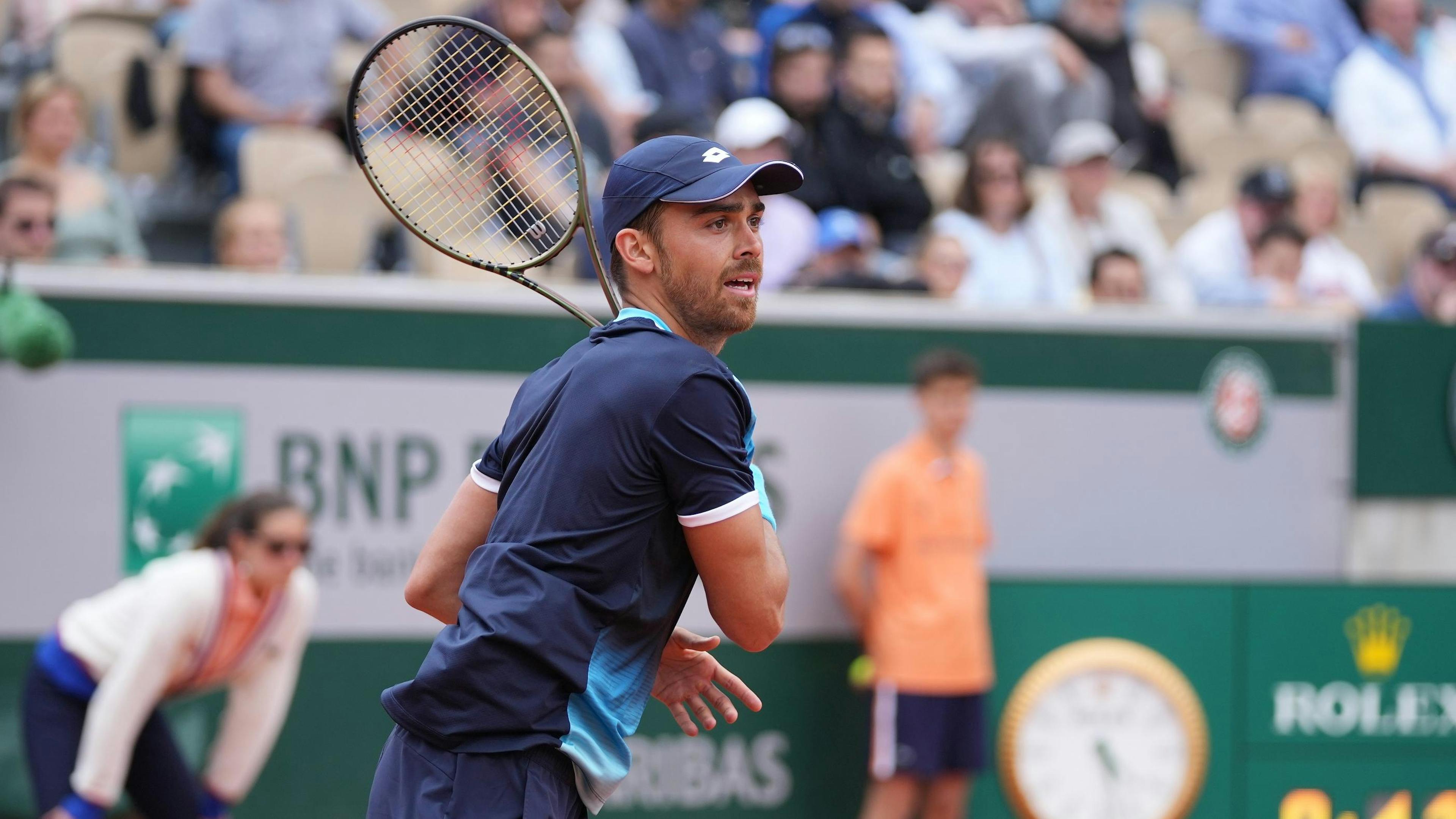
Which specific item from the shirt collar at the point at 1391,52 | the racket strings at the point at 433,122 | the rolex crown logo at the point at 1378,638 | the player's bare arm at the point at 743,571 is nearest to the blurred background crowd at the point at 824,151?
the shirt collar at the point at 1391,52

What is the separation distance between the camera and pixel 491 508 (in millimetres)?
2777

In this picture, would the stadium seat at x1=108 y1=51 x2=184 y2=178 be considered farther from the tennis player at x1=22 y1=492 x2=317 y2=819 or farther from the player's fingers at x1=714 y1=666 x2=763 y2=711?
the player's fingers at x1=714 y1=666 x2=763 y2=711

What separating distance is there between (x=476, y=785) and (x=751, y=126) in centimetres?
474

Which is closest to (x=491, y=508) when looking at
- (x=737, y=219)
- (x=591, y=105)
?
(x=737, y=219)

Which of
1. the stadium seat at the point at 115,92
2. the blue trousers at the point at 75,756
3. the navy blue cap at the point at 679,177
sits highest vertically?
the stadium seat at the point at 115,92

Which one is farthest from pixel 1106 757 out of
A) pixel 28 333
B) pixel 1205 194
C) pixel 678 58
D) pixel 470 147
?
pixel 28 333

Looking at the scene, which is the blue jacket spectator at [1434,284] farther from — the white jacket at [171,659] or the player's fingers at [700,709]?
the player's fingers at [700,709]

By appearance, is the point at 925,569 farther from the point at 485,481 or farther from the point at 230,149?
the point at 485,481

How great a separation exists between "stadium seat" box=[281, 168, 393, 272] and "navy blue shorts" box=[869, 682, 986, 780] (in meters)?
2.59

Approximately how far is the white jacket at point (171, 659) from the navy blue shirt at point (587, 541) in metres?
2.72

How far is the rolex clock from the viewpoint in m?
6.43

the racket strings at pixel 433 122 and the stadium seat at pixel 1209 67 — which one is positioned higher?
the stadium seat at pixel 1209 67

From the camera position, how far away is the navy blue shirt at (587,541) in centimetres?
247

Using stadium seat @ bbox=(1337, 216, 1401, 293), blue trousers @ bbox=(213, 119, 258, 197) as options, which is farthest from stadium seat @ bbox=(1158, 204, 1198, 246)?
blue trousers @ bbox=(213, 119, 258, 197)
